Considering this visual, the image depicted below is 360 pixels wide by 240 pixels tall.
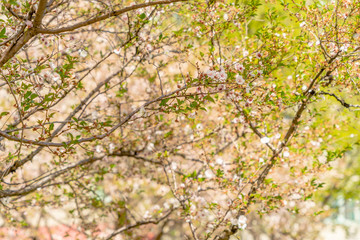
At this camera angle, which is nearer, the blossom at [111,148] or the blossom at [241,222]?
the blossom at [241,222]

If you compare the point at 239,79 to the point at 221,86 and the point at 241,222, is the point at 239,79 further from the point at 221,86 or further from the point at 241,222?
the point at 241,222

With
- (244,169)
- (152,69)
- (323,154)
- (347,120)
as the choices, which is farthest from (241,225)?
(152,69)

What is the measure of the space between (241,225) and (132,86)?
233 inches

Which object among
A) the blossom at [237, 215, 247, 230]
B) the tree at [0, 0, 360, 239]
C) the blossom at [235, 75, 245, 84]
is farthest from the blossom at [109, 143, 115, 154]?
the blossom at [235, 75, 245, 84]

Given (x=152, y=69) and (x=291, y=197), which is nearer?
(x=291, y=197)

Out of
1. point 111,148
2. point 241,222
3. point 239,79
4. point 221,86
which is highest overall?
point 111,148

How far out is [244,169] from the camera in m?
4.52

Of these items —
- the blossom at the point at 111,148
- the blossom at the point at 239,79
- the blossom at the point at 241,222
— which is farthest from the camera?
the blossom at the point at 111,148

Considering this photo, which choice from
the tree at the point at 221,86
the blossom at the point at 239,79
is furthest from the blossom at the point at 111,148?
the blossom at the point at 239,79

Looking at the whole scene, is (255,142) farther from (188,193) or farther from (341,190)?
(341,190)

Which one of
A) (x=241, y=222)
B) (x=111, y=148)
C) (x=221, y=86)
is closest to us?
(x=221, y=86)

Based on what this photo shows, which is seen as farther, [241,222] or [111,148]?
[111,148]

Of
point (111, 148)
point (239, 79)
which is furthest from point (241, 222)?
point (111, 148)

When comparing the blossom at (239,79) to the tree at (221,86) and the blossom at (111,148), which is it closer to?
the tree at (221,86)
